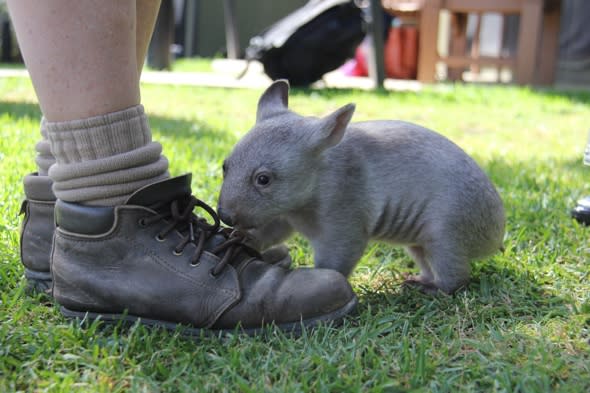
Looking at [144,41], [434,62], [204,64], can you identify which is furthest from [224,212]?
[204,64]

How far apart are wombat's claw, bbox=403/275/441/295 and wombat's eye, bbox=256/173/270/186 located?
527 millimetres

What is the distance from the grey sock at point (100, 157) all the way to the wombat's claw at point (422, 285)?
82cm

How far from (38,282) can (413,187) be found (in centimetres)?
101

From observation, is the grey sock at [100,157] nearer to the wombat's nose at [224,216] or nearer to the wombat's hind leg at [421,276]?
the wombat's nose at [224,216]

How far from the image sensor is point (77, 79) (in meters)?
1.57

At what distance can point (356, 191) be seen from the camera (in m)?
1.92

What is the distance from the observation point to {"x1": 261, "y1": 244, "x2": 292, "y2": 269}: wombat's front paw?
2.01 m

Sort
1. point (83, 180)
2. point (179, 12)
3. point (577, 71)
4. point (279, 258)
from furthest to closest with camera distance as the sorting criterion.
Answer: point (179, 12)
point (577, 71)
point (279, 258)
point (83, 180)

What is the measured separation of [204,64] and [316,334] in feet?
28.1

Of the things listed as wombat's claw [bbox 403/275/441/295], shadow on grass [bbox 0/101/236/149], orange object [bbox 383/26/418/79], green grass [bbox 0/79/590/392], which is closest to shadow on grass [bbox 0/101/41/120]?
shadow on grass [bbox 0/101/236/149]

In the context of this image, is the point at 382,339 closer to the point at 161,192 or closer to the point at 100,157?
the point at 161,192

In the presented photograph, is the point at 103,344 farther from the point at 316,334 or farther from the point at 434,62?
the point at 434,62

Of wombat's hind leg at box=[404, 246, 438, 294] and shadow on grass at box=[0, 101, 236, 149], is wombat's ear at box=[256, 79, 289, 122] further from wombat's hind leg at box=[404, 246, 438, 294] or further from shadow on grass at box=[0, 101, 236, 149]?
shadow on grass at box=[0, 101, 236, 149]

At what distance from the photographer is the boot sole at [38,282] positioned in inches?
72.5
